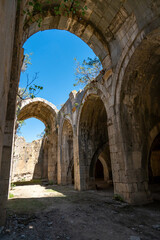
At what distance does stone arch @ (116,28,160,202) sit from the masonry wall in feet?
52.2

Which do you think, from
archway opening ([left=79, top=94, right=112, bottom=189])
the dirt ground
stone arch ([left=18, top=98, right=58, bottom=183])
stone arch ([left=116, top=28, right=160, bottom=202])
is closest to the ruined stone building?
stone arch ([left=116, top=28, right=160, bottom=202])

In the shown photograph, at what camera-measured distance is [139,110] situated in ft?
19.2

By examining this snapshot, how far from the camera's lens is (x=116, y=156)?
5367mm

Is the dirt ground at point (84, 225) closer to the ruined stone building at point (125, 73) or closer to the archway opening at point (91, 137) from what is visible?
the ruined stone building at point (125, 73)

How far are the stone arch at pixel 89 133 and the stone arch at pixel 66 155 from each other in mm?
2411

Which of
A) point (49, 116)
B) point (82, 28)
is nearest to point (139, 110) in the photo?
point (82, 28)

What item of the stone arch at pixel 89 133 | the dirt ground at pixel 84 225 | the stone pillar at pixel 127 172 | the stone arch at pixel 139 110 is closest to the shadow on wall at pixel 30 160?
the stone arch at pixel 89 133

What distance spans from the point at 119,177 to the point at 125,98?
112 inches

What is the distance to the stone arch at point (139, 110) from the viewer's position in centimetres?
488

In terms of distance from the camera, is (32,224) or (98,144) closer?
(32,224)

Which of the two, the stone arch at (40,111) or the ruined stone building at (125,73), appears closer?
the ruined stone building at (125,73)

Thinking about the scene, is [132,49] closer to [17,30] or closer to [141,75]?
[141,75]

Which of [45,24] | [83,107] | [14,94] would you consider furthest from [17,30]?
[83,107]

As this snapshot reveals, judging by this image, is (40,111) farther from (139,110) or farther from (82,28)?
(139,110)
